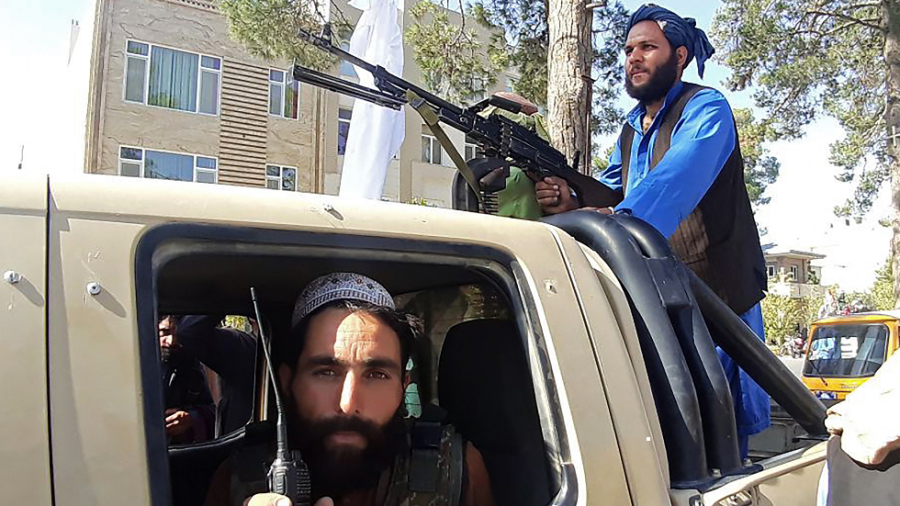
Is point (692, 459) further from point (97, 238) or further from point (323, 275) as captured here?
point (97, 238)

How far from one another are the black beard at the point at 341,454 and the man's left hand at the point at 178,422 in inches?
45.0

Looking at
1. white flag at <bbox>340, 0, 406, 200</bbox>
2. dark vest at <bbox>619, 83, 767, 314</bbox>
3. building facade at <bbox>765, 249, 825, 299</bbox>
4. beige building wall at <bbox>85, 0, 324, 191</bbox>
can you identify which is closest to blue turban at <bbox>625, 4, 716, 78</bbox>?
dark vest at <bbox>619, 83, 767, 314</bbox>

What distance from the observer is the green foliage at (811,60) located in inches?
600

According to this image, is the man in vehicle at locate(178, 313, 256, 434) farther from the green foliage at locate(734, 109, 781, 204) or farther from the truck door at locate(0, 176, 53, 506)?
the green foliage at locate(734, 109, 781, 204)

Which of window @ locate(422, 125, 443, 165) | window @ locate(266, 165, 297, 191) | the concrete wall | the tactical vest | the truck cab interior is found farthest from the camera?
the concrete wall

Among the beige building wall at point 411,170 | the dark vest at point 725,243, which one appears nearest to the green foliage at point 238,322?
the dark vest at point 725,243

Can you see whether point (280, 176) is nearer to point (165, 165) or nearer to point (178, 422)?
point (165, 165)

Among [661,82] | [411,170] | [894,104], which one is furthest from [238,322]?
[411,170]

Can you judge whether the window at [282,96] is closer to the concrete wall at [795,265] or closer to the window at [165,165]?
the window at [165,165]

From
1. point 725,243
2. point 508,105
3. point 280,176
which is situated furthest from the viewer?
point 280,176

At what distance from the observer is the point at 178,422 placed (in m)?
2.74

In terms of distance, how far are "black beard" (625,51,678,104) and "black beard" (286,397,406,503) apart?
5.41 feet

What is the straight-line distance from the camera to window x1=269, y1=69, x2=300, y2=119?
19.8 meters

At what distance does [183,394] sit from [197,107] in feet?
55.9
